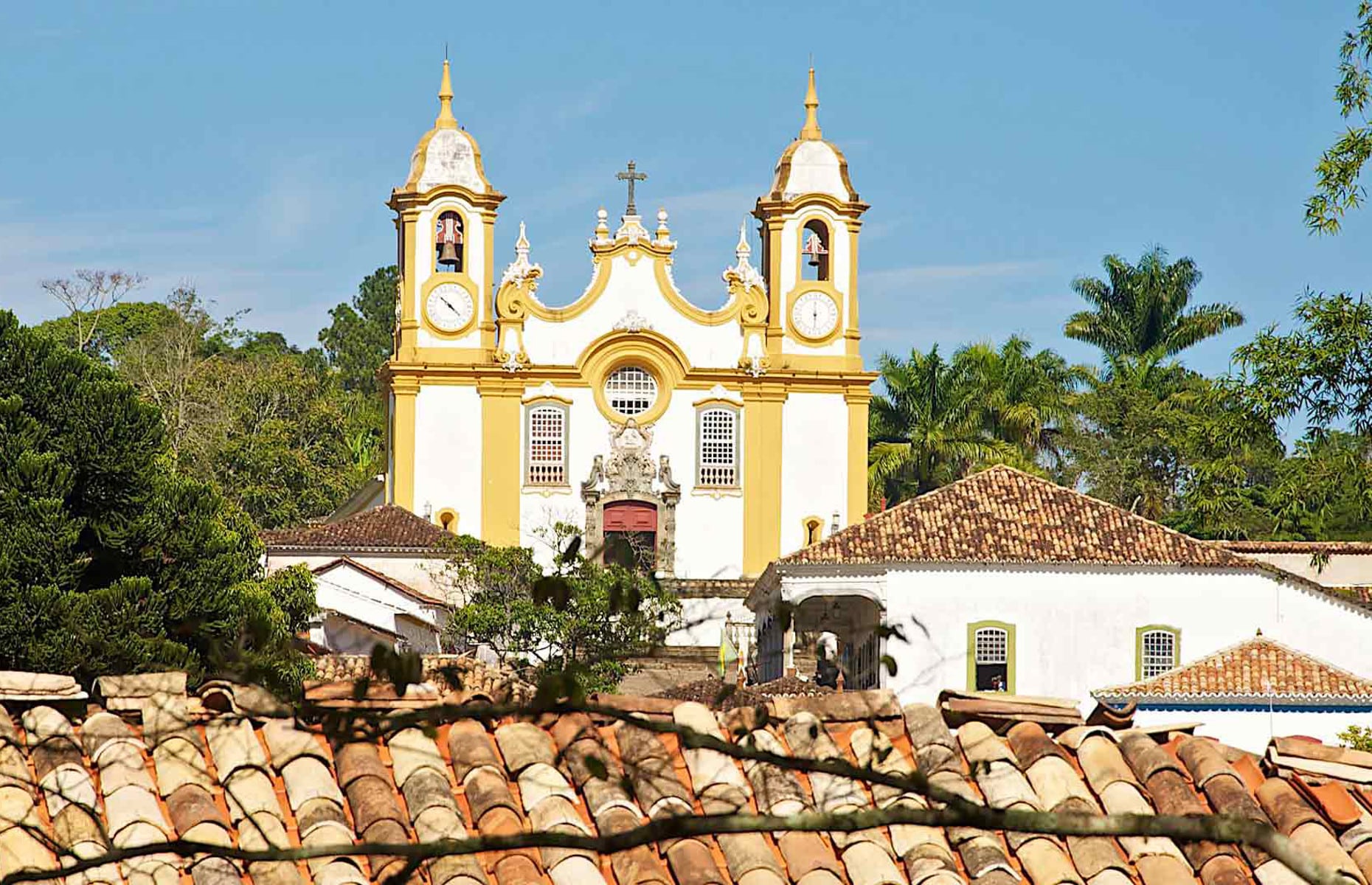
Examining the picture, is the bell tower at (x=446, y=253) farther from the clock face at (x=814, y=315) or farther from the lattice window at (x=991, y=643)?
the lattice window at (x=991, y=643)

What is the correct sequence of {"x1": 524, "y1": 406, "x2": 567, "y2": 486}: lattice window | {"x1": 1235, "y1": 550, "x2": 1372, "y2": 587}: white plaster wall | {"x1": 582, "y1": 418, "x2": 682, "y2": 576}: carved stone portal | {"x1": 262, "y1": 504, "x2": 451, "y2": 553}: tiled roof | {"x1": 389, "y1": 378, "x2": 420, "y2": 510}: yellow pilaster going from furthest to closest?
{"x1": 524, "y1": 406, "x2": 567, "y2": 486}: lattice window
{"x1": 582, "y1": 418, "x2": 682, "y2": 576}: carved stone portal
{"x1": 389, "y1": 378, "x2": 420, "y2": 510}: yellow pilaster
{"x1": 262, "y1": 504, "x2": 451, "y2": 553}: tiled roof
{"x1": 1235, "y1": 550, "x2": 1372, "y2": 587}: white plaster wall

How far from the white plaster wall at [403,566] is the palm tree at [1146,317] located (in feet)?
73.2

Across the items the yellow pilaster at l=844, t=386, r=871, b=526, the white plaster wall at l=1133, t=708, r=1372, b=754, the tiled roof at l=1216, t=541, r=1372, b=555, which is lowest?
the white plaster wall at l=1133, t=708, r=1372, b=754

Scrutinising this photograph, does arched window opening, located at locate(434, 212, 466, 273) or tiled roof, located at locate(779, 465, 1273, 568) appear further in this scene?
arched window opening, located at locate(434, 212, 466, 273)

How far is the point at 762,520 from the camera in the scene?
44.9 meters

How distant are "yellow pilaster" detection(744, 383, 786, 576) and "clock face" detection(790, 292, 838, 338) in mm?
1543

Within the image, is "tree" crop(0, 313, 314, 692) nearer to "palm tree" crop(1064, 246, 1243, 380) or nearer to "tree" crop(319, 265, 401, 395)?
"palm tree" crop(1064, 246, 1243, 380)

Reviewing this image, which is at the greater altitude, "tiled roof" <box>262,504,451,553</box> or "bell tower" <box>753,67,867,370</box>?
"bell tower" <box>753,67,867,370</box>

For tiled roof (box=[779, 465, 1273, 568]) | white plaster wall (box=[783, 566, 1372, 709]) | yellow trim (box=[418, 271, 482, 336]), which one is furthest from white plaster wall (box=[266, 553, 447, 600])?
white plaster wall (box=[783, 566, 1372, 709])

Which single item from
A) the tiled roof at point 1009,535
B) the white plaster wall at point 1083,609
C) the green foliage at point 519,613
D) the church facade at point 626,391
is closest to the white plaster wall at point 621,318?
the church facade at point 626,391

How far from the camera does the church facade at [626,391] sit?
44.7 meters

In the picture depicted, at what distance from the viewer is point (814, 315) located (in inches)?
1832

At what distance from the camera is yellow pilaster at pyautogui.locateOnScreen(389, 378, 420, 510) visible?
146 ft

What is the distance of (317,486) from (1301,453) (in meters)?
35.6
